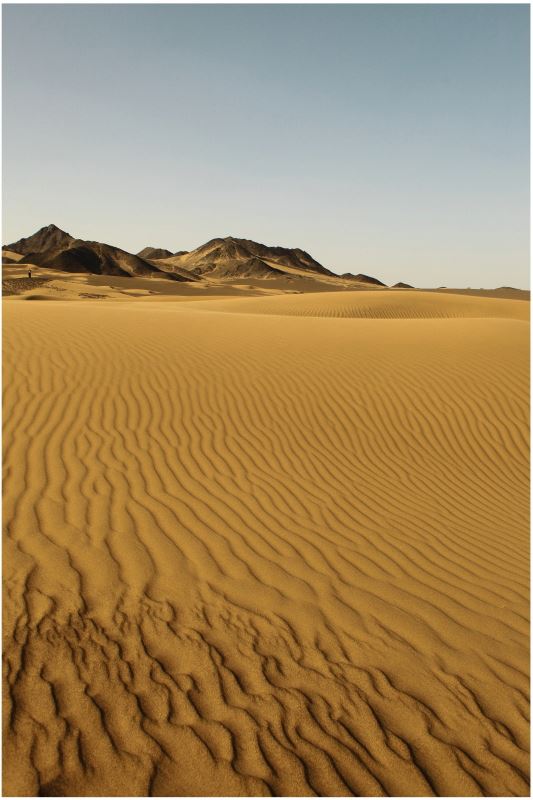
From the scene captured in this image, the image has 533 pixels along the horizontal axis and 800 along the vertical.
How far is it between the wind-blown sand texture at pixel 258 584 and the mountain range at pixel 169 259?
63.8 meters

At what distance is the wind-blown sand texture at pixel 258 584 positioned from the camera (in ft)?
8.33

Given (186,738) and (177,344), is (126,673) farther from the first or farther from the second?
(177,344)

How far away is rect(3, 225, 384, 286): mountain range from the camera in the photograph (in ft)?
241

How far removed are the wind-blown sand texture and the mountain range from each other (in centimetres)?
6380

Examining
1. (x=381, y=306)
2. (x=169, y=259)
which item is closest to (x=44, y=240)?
(x=169, y=259)

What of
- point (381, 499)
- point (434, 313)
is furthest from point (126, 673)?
point (434, 313)

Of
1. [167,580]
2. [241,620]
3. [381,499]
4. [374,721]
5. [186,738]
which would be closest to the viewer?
[186,738]

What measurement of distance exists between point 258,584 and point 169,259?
549 feet

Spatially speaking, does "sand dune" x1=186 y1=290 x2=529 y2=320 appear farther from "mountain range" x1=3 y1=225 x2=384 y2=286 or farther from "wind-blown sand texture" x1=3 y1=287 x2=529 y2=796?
"mountain range" x1=3 y1=225 x2=384 y2=286

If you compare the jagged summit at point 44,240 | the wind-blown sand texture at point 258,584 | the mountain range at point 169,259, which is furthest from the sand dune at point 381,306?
the jagged summit at point 44,240

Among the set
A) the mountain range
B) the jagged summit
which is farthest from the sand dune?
the jagged summit

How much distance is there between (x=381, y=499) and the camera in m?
5.60

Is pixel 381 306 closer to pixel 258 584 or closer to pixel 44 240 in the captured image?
pixel 258 584

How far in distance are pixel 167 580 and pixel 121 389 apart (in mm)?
4411
